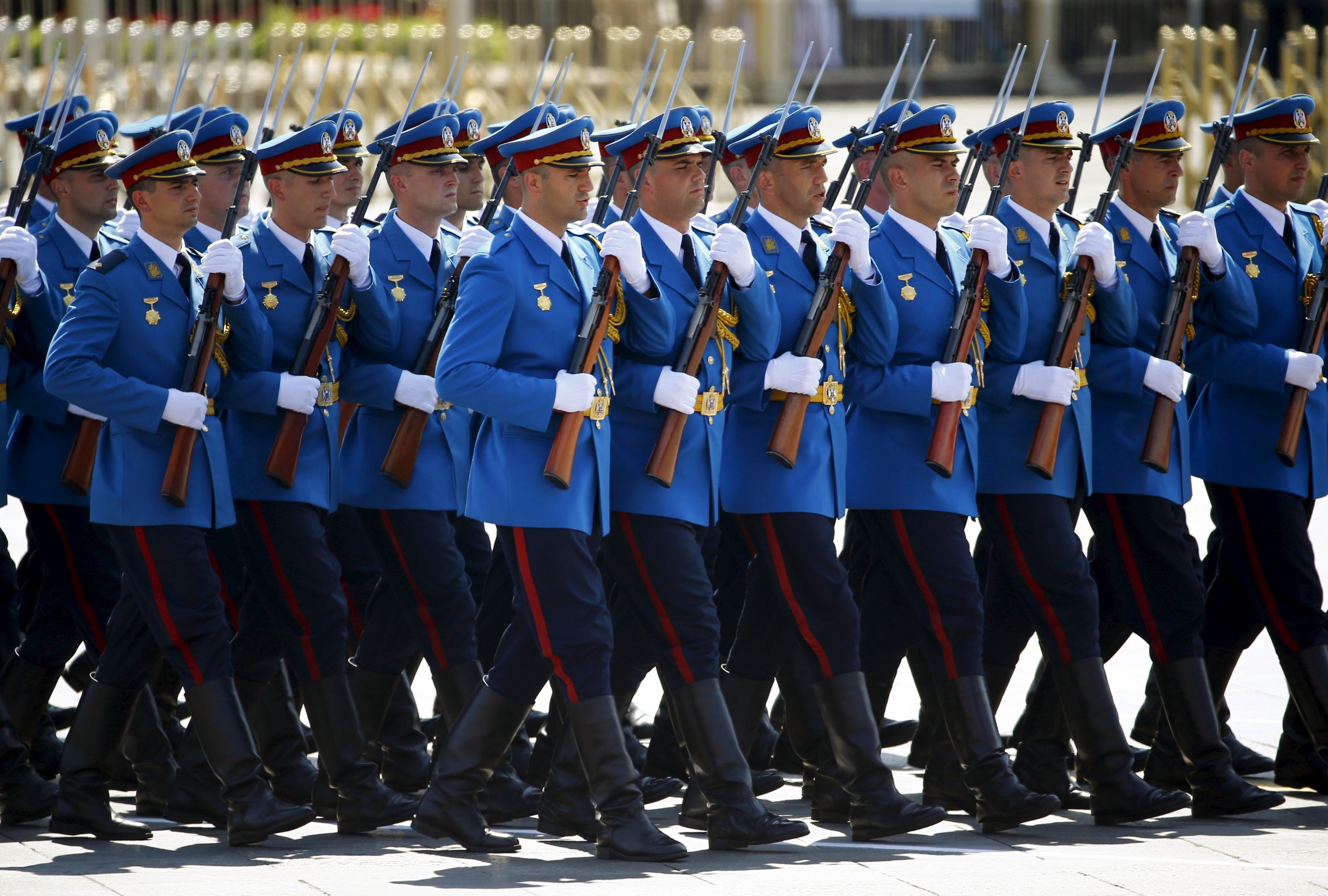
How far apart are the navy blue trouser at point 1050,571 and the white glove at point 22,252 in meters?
2.70

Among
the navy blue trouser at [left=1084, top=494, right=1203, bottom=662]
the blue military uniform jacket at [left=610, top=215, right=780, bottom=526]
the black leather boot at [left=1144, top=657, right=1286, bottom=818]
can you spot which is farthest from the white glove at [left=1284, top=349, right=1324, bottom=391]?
the blue military uniform jacket at [left=610, top=215, right=780, bottom=526]

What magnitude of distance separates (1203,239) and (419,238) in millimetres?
2222

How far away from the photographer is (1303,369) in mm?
5988

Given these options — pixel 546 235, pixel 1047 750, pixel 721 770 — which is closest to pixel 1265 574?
pixel 1047 750

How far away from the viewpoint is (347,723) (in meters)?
5.43

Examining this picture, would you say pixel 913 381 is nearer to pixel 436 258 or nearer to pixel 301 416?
pixel 436 258

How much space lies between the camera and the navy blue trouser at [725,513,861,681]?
5.27m

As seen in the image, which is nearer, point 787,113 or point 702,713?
point 702,713

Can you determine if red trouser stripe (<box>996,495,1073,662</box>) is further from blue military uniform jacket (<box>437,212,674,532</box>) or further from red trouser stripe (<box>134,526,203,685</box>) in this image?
red trouser stripe (<box>134,526,203,685</box>)

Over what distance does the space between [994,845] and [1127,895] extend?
59 cm

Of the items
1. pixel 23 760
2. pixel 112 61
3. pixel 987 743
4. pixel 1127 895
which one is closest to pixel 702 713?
pixel 987 743

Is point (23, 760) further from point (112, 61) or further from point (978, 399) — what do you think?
point (112, 61)

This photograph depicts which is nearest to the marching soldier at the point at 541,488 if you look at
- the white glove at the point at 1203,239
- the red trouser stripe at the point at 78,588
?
the red trouser stripe at the point at 78,588

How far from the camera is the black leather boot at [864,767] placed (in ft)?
17.2
